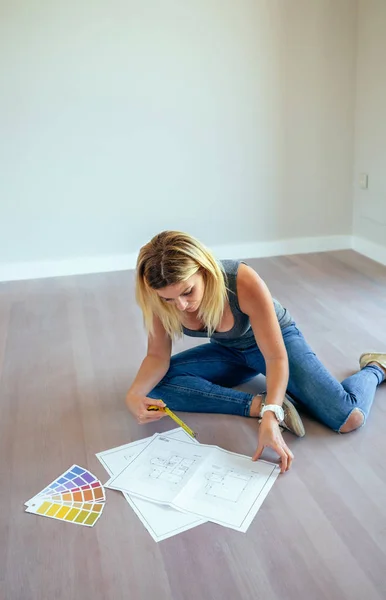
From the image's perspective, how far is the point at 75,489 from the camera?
59.2 inches

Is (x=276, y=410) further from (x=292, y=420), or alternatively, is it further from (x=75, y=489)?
(x=75, y=489)

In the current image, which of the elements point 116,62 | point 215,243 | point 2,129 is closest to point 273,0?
point 116,62

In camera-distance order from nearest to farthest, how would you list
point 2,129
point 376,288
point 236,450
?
point 236,450, point 376,288, point 2,129

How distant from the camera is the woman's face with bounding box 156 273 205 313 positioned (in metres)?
1.40

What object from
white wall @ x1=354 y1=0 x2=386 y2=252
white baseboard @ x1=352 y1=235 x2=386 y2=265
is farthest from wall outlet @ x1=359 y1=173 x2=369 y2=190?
white baseboard @ x1=352 y1=235 x2=386 y2=265

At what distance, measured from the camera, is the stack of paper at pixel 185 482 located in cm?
137

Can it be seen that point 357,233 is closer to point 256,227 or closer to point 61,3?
point 256,227

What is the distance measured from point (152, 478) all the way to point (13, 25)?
8.93 ft

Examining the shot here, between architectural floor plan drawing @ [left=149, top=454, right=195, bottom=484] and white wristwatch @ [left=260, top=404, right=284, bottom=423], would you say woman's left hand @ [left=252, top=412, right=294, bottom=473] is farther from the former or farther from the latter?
architectural floor plan drawing @ [left=149, top=454, right=195, bottom=484]

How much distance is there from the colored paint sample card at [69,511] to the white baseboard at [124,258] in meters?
2.22

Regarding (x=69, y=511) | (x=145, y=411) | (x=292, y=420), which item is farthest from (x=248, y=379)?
(x=69, y=511)

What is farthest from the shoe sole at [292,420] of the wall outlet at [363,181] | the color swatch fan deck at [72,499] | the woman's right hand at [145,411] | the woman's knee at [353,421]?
the wall outlet at [363,181]

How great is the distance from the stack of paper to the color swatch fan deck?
55 millimetres

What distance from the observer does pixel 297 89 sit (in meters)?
3.55
